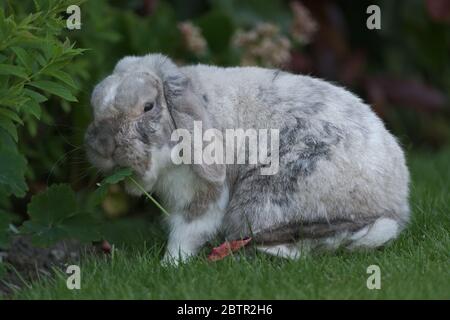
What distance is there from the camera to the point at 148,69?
4.38 metres

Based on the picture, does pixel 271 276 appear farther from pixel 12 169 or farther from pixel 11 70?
pixel 11 70

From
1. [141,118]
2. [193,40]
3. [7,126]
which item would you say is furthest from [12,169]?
[193,40]

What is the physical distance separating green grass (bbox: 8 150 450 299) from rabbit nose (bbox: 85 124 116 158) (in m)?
0.51

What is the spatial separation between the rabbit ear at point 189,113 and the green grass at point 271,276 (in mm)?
407

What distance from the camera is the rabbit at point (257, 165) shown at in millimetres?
4199

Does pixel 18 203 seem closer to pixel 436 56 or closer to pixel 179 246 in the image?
pixel 179 246

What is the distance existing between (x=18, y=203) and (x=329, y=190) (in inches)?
107

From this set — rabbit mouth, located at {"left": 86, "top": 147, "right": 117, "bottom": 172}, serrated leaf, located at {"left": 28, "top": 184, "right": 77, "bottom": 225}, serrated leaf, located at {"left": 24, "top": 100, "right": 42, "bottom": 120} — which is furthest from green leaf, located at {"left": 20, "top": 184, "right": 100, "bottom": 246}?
serrated leaf, located at {"left": 24, "top": 100, "right": 42, "bottom": 120}

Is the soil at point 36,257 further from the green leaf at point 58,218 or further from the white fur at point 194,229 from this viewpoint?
the white fur at point 194,229

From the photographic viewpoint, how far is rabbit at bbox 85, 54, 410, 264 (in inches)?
165

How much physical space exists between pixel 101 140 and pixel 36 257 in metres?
1.06

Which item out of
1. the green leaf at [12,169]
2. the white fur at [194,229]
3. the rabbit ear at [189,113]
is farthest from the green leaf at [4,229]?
the rabbit ear at [189,113]

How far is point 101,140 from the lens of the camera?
416 cm
